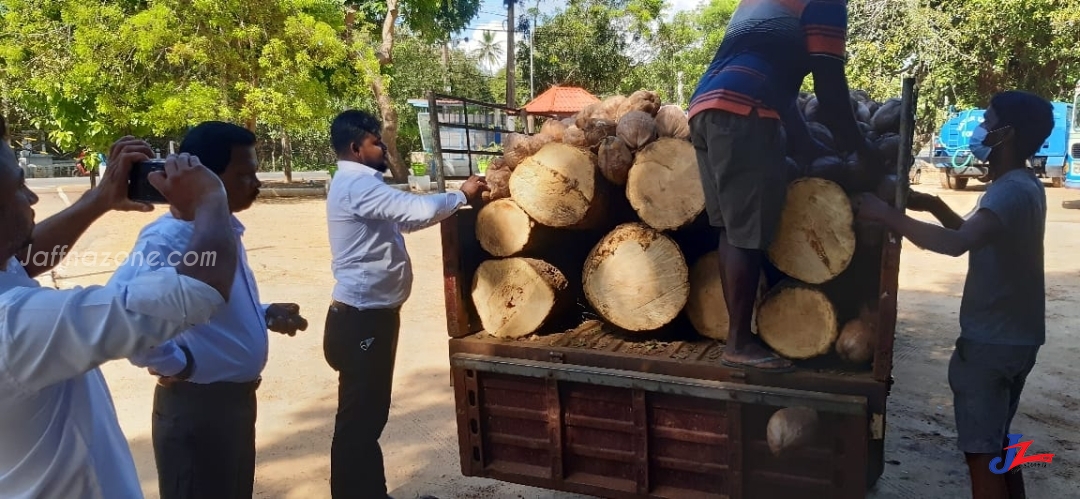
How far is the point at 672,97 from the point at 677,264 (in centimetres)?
2934

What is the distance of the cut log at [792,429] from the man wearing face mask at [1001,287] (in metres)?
0.84

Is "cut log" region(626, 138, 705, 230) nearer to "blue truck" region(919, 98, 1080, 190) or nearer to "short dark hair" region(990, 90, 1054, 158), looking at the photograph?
"short dark hair" region(990, 90, 1054, 158)

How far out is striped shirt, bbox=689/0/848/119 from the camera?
7.88 feet

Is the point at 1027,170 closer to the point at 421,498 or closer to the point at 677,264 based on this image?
the point at 677,264

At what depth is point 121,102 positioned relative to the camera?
47.6ft

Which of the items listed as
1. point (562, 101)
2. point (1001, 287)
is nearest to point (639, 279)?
point (1001, 287)

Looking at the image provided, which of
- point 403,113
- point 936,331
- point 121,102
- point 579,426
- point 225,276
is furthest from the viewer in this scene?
point 403,113

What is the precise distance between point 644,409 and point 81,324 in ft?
5.82

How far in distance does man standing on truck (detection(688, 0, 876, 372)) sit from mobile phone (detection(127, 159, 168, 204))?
165cm

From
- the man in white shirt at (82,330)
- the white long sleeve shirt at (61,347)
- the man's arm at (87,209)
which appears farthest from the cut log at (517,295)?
the white long sleeve shirt at (61,347)

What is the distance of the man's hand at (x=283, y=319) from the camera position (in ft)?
8.70

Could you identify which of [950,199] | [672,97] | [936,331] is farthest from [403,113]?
[936,331]

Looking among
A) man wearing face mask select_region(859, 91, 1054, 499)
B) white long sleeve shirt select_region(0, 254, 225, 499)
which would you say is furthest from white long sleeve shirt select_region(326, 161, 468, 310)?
man wearing face mask select_region(859, 91, 1054, 499)

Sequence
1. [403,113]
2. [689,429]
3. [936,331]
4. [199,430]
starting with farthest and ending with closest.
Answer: [403,113]
[936,331]
[689,429]
[199,430]
